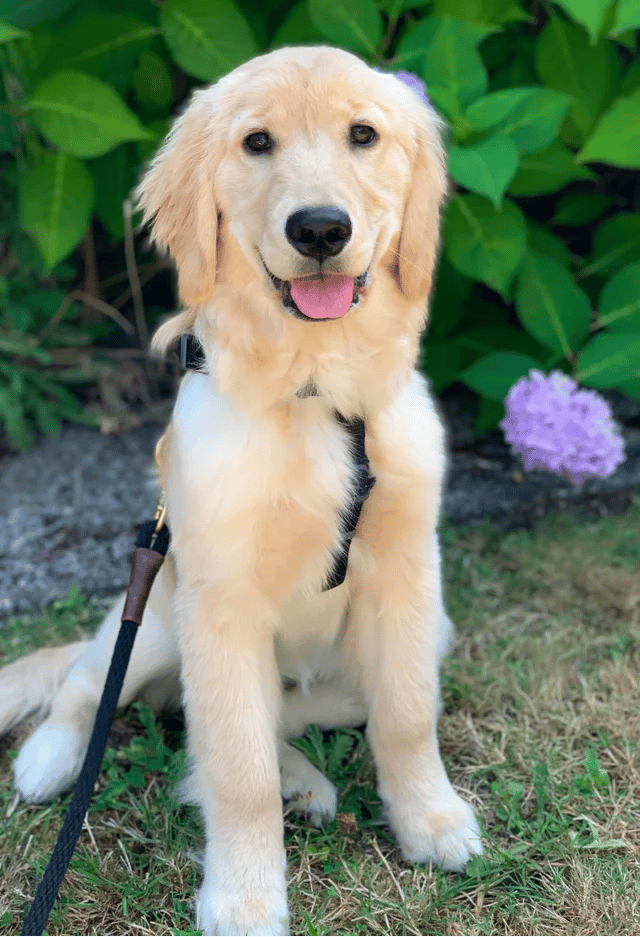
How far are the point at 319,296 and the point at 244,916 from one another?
3.82 feet

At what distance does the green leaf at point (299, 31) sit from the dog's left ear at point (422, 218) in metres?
1.12

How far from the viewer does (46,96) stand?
280 centimetres

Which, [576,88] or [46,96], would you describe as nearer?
[46,96]

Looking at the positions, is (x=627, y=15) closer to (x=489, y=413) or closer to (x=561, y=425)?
(x=561, y=425)

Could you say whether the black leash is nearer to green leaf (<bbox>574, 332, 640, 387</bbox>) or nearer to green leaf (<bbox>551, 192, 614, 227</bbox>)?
green leaf (<bbox>574, 332, 640, 387</bbox>)

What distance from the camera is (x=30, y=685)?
92.5 inches

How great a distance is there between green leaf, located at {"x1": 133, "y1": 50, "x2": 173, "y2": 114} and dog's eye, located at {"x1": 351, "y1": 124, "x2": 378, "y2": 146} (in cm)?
173

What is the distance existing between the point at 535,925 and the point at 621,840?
0.29m

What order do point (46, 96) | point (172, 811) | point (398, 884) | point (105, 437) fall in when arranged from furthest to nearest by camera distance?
point (105, 437) → point (46, 96) → point (172, 811) → point (398, 884)

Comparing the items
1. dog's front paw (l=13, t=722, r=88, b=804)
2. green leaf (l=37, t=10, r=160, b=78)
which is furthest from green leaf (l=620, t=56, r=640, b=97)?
dog's front paw (l=13, t=722, r=88, b=804)

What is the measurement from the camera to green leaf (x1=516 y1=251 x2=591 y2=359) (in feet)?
10.0

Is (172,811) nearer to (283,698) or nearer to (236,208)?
(283,698)

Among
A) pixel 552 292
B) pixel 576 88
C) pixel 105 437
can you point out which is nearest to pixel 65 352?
pixel 105 437

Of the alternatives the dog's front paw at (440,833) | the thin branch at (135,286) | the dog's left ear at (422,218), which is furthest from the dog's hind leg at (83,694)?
the thin branch at (135,286)
